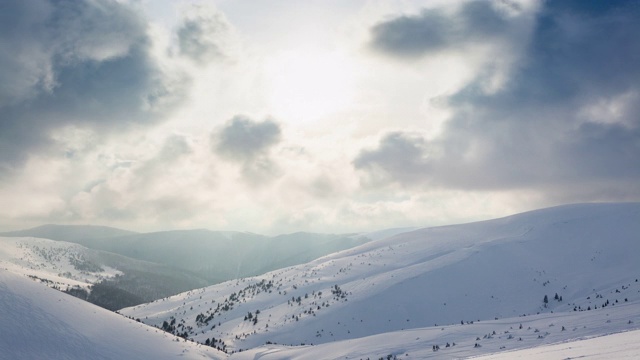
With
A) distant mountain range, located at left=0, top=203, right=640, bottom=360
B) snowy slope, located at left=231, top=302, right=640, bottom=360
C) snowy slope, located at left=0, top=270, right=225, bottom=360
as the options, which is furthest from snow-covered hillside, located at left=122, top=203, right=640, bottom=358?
snowy slope, located at left=0, top=270, right=225, bottom=360

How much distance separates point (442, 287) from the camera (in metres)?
75.1

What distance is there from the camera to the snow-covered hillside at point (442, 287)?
64.0m

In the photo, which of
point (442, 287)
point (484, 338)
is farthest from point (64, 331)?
point (442, 287)

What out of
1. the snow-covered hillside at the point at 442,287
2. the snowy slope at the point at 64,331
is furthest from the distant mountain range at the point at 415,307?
the snow-covered hillside at the point at 442,287

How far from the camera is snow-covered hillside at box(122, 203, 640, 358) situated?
2520 inches

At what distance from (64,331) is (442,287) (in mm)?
64682

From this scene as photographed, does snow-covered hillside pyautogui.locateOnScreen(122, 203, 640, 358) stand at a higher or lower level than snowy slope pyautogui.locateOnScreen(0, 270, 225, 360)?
lower

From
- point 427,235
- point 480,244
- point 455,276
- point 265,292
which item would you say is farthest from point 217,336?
point 427,235

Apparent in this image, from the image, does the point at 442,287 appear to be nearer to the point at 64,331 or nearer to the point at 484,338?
the point at 484,338

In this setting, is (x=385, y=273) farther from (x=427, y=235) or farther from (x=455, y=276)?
(x=427, y=235)

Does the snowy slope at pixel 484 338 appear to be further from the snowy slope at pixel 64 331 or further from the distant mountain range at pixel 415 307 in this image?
the snowy slope at pixel 64 331

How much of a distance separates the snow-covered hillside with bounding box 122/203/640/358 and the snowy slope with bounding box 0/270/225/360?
2112cm

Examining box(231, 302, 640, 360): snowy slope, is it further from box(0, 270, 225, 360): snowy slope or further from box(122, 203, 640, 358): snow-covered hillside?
box(0, 270, 225, 360): snowy slope

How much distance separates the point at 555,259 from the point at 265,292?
6744cm
